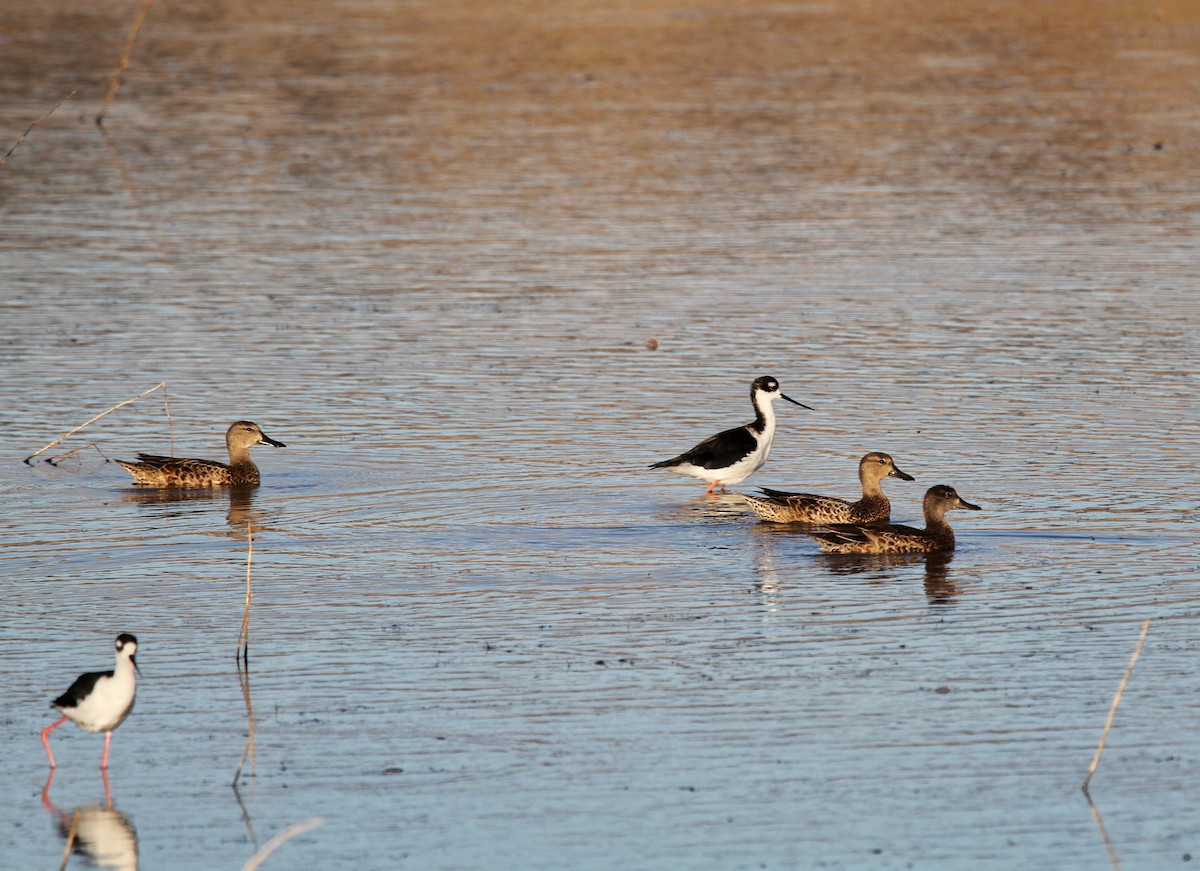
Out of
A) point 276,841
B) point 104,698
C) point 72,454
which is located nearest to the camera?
point 276,841

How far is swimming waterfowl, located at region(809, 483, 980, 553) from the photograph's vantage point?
14.5m

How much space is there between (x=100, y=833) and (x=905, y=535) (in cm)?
695

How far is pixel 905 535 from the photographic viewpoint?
1452 cm

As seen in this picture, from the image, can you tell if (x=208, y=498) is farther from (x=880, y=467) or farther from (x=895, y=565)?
(x=895, y=565)

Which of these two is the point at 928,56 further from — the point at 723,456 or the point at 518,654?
the point at 518,654

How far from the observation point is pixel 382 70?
46062 mm

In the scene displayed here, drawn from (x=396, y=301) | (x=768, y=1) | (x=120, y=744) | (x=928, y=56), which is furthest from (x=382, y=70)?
(x=120, y=744)

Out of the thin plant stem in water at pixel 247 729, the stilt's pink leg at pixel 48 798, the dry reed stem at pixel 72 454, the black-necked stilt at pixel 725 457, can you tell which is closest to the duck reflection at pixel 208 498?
the dry reed stem at pixel 72 454

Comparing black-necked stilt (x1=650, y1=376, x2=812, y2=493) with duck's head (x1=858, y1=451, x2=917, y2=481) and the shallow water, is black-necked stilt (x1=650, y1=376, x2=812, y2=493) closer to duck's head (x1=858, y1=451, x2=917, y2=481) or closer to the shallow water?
the shallow water

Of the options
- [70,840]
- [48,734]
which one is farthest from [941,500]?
[70,840]

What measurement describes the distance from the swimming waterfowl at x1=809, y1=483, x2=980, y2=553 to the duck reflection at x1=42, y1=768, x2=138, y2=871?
6.35 m

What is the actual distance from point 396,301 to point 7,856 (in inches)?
615

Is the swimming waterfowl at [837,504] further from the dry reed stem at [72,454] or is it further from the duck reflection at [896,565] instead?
the dry reed stem at [72,454]

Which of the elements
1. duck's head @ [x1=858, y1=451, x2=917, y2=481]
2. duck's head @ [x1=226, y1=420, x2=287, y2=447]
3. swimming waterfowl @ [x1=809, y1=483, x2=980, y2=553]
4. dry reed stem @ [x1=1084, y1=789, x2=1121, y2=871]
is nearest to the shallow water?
dry reed stem @ [x1=1084, y1=789, x2=1121, y2=871]
